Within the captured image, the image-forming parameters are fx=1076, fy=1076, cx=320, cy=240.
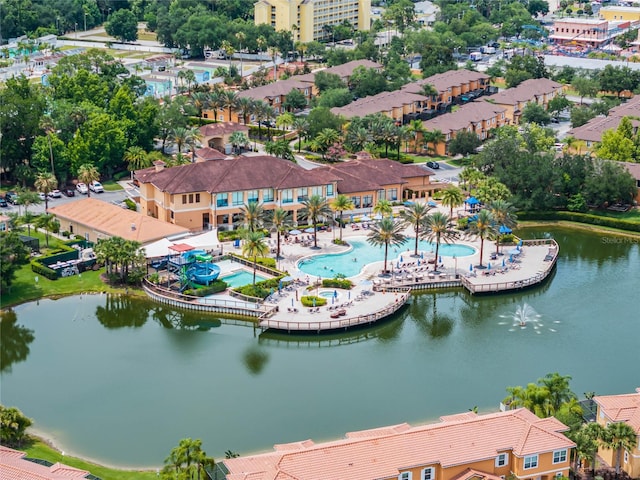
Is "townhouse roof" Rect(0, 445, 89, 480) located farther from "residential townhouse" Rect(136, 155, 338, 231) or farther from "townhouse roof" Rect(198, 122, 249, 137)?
"townhouse roof" Rect(198, 122, 249, 137)

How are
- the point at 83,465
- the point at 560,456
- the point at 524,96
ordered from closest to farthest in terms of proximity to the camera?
the point at 560,456 → the point at 83,465 → the point at 524,96

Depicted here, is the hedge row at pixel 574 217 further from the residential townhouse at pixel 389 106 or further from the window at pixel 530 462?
the window at pixel 530 462

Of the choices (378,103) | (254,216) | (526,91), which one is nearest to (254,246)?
(254,216)

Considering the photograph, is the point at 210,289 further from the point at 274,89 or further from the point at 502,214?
the point at 274,89

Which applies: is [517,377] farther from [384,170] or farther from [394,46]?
[394,46]

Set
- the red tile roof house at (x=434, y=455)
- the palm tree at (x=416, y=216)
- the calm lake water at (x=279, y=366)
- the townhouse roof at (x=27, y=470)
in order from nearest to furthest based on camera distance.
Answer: the townhouse roof at (x=27, y=470), the red tile roof house at (x=434, y=455), the calm lake water at (x=279, y=366), the palm tree at (x=416, y=216)

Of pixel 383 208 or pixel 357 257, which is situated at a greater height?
pixel 383 208

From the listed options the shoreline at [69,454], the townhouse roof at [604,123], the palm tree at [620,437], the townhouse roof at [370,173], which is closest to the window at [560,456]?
the palm tree at [620,437]
